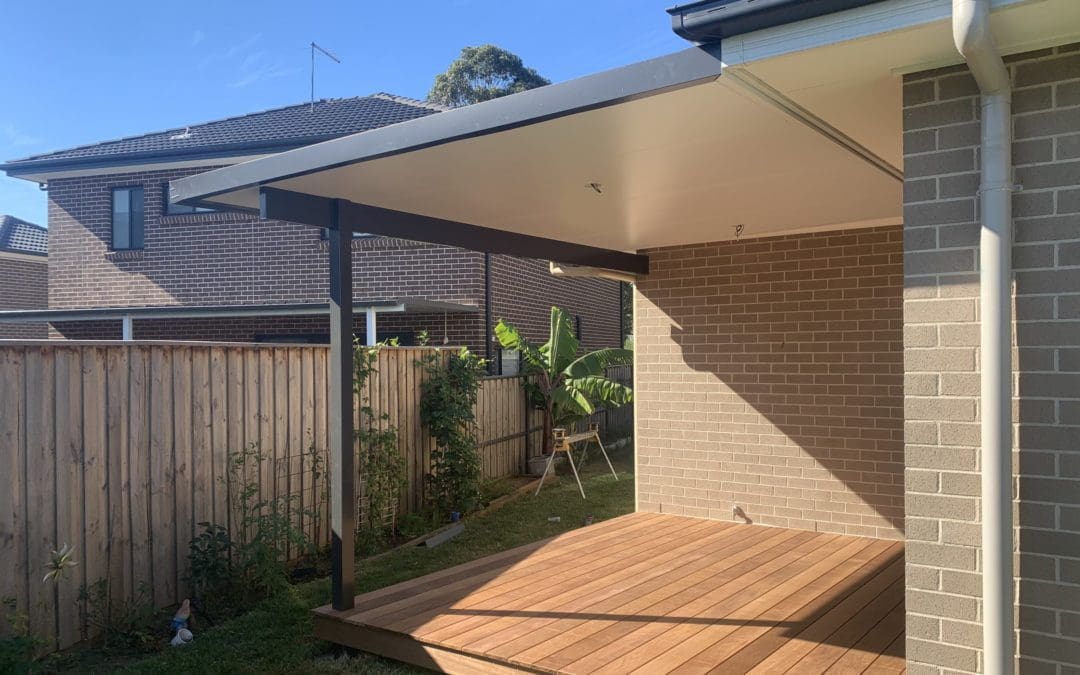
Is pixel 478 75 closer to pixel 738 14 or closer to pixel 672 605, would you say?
pixel 672 605

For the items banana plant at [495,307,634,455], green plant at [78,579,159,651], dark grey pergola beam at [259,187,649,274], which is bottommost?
green plant at [78,579,159,651]

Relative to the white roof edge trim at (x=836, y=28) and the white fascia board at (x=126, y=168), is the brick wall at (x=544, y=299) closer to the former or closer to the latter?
the white fascia board at (x=126, y=168)

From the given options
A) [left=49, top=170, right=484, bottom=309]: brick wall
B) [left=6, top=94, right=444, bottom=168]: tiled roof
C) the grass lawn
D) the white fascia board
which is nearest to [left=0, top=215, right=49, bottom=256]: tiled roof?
the white fascia board

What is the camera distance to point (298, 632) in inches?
207

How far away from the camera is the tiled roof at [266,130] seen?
13352 mm

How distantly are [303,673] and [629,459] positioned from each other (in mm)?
9850

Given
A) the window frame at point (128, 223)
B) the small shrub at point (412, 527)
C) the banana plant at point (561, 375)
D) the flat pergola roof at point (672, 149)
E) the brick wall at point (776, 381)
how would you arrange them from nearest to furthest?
the flat pergola roof at point (672, 149) < the brick wall at point (776, 381) < the small shrub at point (412, 527) < the banana plant at point (561, 375) < the window frame at point (128, 223)

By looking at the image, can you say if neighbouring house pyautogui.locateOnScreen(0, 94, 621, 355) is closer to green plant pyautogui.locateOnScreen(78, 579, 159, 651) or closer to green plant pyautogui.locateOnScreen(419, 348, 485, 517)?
green plant pyautogui.locateOnScreen(419, 348, 485, 517)

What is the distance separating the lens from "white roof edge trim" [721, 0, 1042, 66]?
8.18 feet

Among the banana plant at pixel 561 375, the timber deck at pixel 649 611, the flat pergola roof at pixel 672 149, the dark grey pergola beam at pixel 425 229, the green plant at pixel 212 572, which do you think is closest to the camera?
the flat pergola roof at pixel 672 149

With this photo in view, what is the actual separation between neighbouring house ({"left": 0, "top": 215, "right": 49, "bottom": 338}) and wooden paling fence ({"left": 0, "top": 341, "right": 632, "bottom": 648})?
16283mm

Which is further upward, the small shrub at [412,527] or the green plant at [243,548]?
the green plant at [243,548]

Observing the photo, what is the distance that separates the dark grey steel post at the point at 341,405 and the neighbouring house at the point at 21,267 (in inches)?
720

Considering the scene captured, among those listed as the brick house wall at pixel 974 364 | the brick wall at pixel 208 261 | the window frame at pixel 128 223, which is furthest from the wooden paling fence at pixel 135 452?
the window frame at pixel 128 223
